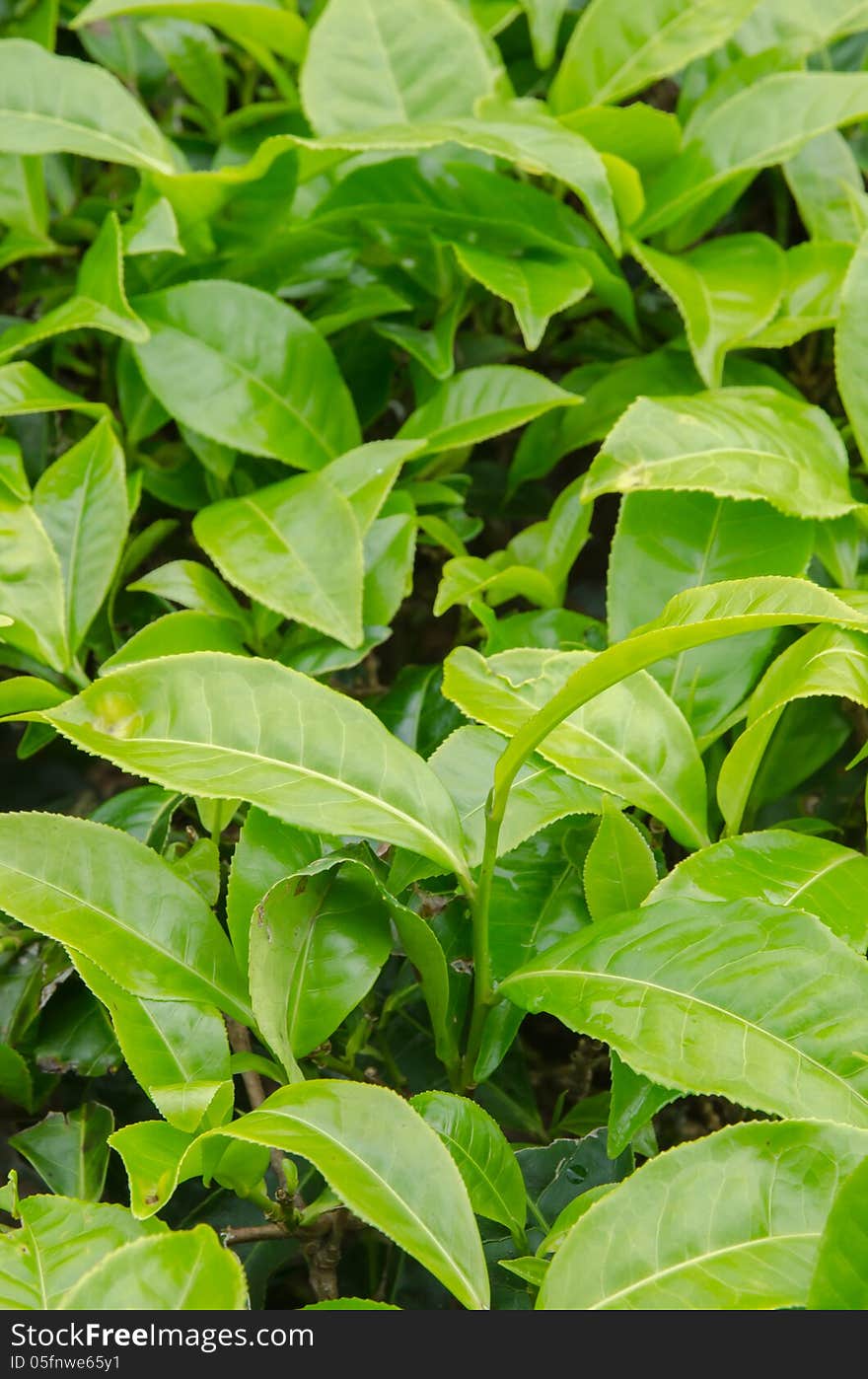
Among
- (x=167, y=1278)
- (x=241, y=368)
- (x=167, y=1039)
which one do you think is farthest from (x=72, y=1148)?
(x=241, y=368)

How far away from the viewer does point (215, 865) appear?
100 cm

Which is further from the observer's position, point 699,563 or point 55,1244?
point 699,563

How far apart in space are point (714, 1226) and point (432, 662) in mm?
822

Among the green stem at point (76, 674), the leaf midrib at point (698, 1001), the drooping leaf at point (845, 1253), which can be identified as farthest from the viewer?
the green stem at point (76, 674)

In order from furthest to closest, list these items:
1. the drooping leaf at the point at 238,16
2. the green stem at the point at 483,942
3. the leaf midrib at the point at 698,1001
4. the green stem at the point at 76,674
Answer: the drooping leaf at the point at 238,16 → the green stem at the point at 76,674 → the green stem at the point at 483,942 → the leaf midrib at the point at 698,1001

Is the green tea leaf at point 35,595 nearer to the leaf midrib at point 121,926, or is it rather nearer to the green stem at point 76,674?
the green stem at point 76,674

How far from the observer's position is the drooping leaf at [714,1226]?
27.8 inches

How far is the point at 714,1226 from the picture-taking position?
0.73 metres

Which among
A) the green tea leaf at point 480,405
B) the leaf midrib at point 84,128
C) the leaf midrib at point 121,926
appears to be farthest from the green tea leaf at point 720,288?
the leaf midrib at point 121,926

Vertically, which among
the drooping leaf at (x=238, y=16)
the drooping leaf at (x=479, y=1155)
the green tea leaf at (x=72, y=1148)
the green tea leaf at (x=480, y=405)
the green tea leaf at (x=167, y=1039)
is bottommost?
the green tea leaf at (x=72, y=1148)

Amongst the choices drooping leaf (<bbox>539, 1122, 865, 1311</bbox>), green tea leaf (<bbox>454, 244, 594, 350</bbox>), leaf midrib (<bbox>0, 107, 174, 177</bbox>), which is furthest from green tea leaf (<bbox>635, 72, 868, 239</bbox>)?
drooping leaf (<bbox>539, 1122, 865, 1311</bbox>)

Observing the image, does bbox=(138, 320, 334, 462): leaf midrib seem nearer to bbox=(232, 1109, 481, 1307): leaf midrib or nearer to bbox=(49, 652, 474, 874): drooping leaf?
bbox=(49, 652, 474, 874): drooping leaf

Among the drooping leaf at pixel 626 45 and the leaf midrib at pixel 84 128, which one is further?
the drooping leaf at pixel 626 45

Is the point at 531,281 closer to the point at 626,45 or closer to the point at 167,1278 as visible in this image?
the point at 626,45
